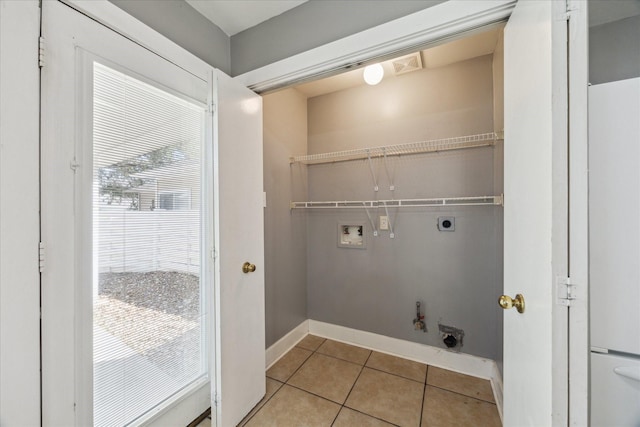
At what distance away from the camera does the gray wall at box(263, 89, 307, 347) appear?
214 centimetres

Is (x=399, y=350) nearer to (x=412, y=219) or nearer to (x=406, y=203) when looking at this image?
(x=412, y=219)

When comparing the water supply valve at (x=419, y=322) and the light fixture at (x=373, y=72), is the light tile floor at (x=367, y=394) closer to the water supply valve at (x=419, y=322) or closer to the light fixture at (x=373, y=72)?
the water supply valve at (x=419, y=322)

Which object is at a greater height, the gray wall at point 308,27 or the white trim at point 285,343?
the gray wall at point 308,27

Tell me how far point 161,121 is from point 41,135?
47cm

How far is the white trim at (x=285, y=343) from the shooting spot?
2084 mm

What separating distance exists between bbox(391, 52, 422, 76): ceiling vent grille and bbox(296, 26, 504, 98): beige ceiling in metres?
0.03

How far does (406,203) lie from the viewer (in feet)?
7.03

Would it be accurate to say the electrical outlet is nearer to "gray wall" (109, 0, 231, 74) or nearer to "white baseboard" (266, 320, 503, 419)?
"white baseboard" (266, 320, 503, 419)

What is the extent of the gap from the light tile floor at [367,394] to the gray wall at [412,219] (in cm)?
27

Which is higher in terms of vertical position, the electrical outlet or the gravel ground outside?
the electrical outlet

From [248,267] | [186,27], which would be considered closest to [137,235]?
[248,267]

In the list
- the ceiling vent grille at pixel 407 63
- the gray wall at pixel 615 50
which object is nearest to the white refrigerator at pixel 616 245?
the gray wall at pixel 615 50

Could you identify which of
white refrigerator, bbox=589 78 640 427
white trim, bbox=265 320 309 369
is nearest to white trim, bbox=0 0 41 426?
white trim, bbox=265 320 309 369

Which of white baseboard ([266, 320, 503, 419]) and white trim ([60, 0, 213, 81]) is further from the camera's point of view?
white baseboard ([266, 320, 503, 419])
